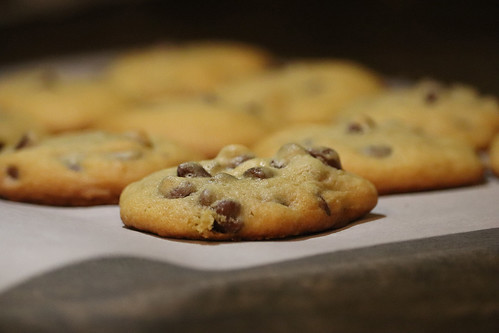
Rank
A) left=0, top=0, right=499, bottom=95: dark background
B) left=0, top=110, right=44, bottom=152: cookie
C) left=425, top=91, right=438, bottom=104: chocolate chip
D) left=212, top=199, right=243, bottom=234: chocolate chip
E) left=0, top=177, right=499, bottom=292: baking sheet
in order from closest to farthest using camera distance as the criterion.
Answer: left=0, top=177, right=499, bottom=292: baking sheet < left=212, top=199, right=243, bottom=234: chocolate chip < left=0, top=110, right=44, bottom=152: cookie < left=425, top=91, right=438, bottom=104: chocolate chip < left=0, top=0, right=499, bottom=95: dark background

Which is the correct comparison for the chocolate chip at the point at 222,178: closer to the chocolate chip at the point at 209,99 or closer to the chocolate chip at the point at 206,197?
the chocolate chip at the point at 206,197

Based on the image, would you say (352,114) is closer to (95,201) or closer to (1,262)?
(95,201)

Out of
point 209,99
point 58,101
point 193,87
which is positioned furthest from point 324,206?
point 193,87

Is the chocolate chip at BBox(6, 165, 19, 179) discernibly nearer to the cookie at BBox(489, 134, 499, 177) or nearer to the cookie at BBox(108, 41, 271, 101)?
the cookie at BBox(108, 41, 271, 101)

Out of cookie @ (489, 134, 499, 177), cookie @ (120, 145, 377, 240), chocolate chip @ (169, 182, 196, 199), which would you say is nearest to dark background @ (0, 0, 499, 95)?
cookie @ (489, 134, 499, 177)

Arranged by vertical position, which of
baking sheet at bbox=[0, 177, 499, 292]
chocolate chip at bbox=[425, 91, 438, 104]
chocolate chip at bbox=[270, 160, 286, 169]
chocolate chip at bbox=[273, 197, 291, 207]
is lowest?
baking sheet at bbox=[0, 177, 499, 292]

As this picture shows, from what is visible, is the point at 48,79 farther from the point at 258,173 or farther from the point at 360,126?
the point at 258,173
